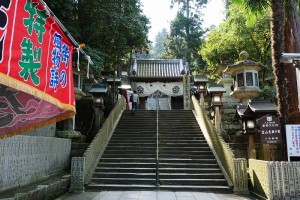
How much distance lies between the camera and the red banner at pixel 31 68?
269 cm

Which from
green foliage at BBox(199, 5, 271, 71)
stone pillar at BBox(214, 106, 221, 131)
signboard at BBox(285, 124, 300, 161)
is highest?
green foliage at BBox(199, 5, 271, 71)

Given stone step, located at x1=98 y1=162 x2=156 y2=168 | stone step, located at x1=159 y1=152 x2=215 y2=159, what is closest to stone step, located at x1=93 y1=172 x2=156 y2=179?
stone step, located at x1=98 y1=162 x2=156 y2=168

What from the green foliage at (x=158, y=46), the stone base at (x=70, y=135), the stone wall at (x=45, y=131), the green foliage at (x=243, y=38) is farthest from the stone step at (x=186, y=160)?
the green foliage at (x=158, y=46)

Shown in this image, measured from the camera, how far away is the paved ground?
8281mm

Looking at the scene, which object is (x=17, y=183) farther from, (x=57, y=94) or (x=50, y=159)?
(x=57, y=94)

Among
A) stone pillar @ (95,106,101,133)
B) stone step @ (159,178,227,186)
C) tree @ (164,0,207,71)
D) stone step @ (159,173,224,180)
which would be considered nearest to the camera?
stone step @ (159,178,227,186)

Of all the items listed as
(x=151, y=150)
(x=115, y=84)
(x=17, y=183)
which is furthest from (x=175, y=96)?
(x=17, y=183)

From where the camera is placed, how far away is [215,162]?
11.6m

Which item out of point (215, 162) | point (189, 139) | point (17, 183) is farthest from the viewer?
point (189, 139)

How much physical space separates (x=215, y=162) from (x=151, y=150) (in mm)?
3037

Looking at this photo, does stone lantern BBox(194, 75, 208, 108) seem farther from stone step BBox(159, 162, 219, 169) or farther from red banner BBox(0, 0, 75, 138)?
red banner BBox(0, 0, 75, 138)

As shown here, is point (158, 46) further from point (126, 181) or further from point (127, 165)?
point (126, 181)

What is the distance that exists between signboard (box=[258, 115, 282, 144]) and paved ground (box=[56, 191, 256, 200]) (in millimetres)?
1901

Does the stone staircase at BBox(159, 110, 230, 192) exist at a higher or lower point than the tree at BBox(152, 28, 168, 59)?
lower
